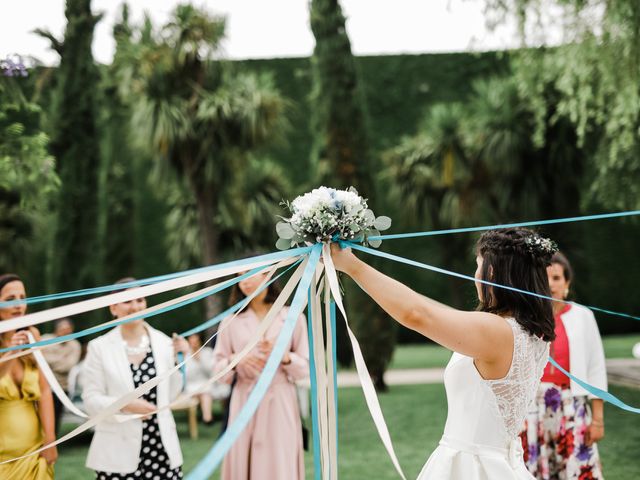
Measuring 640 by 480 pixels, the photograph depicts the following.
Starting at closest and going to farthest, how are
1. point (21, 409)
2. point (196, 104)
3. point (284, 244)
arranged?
1. point (284, 244)
2. point (21, 409)
3. point (196, 104)

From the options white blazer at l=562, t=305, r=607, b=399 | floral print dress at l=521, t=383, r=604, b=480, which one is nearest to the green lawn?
floral print dress at l=521, t=383, r=604, b=480

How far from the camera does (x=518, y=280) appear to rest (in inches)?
103

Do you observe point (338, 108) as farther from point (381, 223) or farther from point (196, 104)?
point (381, 223)

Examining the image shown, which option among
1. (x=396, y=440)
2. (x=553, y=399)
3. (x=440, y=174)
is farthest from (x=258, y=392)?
(x=440, y=174)

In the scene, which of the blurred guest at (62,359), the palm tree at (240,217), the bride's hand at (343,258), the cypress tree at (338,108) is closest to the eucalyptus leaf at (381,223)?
the bride's hand at (343,258)

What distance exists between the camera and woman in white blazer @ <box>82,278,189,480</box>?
3.90 m

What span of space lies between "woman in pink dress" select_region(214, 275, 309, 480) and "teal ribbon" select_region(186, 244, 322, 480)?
5.58ft

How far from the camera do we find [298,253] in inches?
105

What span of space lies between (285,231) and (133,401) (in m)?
1.71

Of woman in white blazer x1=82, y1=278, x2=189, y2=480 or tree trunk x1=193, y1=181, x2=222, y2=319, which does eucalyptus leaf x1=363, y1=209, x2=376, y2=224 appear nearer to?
woman in white blazer x1=82, y1=278, x2=189, y2=480

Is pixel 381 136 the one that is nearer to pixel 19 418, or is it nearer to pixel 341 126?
pixel 341 126

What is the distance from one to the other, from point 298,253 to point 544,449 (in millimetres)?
2421

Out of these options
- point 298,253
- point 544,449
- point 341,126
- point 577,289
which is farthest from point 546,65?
point 298,253

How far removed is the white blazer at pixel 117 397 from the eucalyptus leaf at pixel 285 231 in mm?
1748
